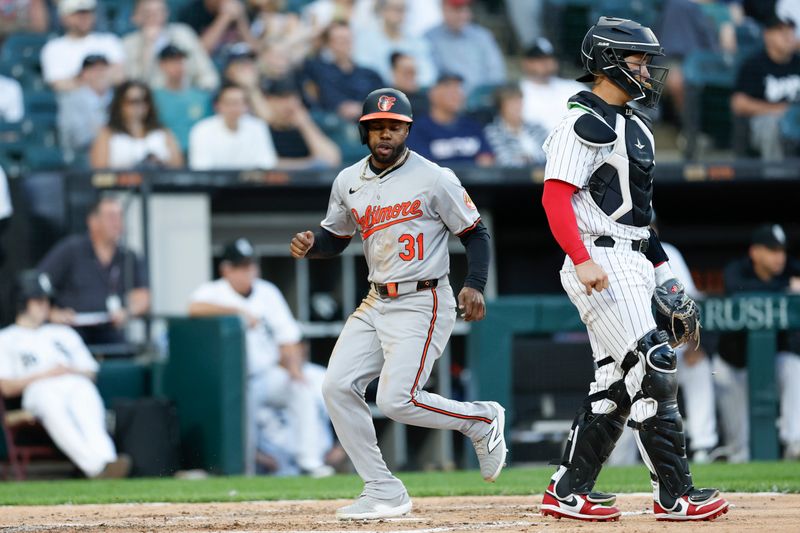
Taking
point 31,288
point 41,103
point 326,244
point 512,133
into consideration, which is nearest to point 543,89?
point 512,133

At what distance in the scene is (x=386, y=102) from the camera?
17.0 feet

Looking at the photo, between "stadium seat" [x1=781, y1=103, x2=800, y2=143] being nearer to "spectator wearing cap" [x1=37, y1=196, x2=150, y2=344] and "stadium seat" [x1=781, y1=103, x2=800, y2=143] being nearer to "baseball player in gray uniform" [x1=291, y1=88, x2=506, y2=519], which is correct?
"spectator wearing cap" [x1=37, y1=196, x2=150, y2=344]

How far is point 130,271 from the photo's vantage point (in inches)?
369

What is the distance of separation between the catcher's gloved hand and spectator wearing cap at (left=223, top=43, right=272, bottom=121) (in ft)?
19.1

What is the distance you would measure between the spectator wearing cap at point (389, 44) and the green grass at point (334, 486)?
4004 mm

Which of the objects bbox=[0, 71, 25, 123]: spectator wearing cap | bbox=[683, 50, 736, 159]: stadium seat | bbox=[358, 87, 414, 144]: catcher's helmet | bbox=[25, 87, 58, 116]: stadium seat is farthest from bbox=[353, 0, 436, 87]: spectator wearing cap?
bbox=[358, 87, 414, 144]: catcher's helmet

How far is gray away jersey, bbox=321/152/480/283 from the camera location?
5.24 m

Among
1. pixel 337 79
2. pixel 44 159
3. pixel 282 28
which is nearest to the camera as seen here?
pixel 44 159

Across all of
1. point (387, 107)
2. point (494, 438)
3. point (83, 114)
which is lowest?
point (494, 438)

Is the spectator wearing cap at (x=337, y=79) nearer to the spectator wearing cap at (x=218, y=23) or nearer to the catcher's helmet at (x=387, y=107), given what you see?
the spectator wearing cap at (x=218, y=23)

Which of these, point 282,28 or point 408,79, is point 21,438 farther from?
point 282,28

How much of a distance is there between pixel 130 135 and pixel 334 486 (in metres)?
3.51

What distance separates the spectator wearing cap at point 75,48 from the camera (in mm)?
10430

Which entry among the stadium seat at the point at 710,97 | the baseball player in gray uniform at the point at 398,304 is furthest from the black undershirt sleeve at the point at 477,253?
the stadium seat at the point at 710,97
